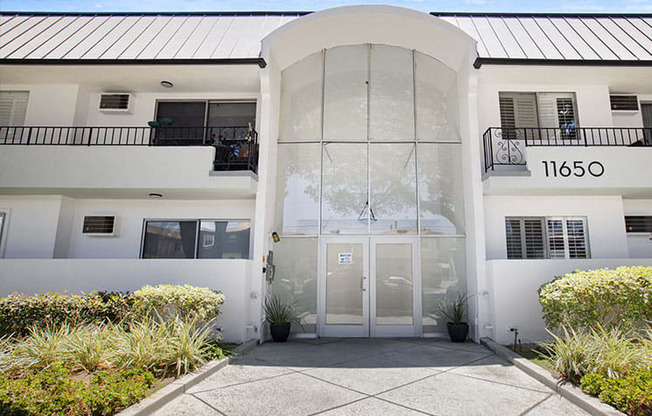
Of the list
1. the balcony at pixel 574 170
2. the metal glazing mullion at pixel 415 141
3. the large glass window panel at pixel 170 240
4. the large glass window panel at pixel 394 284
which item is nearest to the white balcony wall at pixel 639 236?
the balcony at pixel 574 170

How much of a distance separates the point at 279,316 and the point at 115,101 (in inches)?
289

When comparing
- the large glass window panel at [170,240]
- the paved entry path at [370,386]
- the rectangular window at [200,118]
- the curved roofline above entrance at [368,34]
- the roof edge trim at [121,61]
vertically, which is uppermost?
the curved roofline above entrance at [368,34]

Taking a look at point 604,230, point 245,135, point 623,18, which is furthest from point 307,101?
point 623,18

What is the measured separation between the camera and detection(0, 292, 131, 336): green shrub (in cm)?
654

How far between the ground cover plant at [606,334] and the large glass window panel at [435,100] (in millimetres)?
4558

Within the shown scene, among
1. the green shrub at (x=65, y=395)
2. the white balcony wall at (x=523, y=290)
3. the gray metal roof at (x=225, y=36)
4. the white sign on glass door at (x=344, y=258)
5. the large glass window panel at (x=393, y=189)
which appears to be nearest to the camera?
the green shrub at (x=65, y=395)

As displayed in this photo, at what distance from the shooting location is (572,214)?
938 centimetres

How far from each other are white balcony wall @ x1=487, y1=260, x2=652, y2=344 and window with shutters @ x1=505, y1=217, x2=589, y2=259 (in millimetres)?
1412

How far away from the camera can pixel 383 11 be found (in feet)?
30.3

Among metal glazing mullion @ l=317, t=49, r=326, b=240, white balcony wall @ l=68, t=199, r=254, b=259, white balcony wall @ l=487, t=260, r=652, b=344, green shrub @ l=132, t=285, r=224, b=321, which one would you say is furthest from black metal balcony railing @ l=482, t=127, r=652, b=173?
green shrub @ l=132, t=285, r=224, b=321

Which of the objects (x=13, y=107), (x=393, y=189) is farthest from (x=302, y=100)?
(x=13, y=107)

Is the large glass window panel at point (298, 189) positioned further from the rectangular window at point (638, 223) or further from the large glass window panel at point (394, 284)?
the rectangular window at point (638, 223)

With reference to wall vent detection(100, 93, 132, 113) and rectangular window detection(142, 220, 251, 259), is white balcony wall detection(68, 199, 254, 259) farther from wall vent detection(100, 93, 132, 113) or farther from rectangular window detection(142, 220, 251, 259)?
wall vent detection(100, 93, 132, 113)

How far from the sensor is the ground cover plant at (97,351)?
12.3 ft
